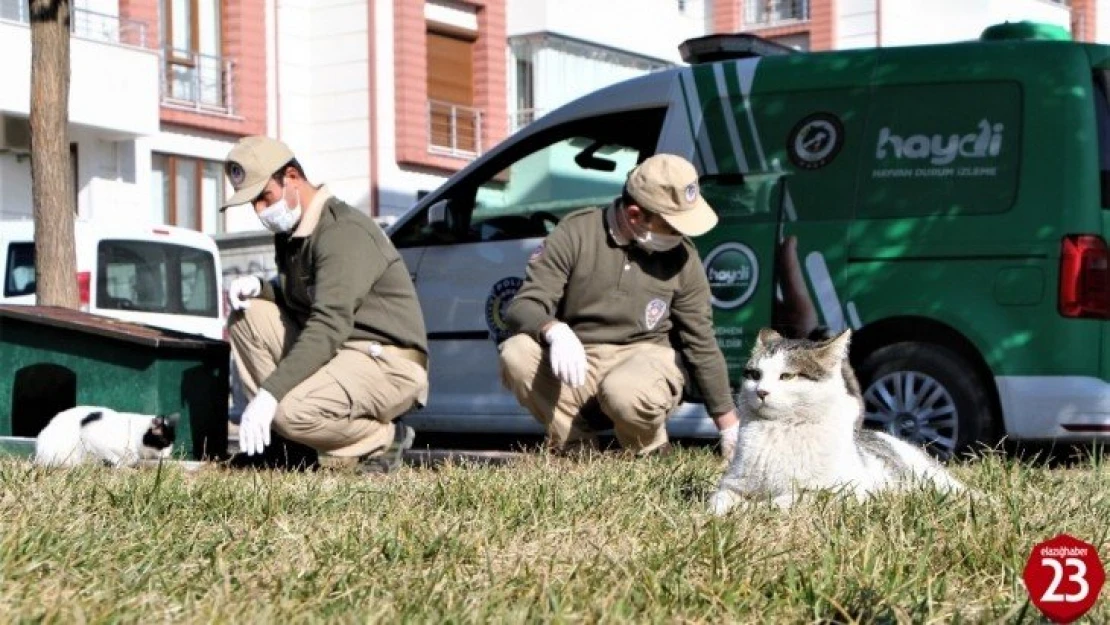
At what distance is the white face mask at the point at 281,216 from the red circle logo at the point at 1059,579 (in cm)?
513

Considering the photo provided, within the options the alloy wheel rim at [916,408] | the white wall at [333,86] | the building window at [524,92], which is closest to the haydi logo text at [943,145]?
the alloy wheel rim at [916,408]

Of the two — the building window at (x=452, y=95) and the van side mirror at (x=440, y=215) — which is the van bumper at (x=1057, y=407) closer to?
the van side mirror at (x=440, y=215)

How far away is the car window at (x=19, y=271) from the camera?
782 inches

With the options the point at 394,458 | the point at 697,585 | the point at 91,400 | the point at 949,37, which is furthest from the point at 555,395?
the point at 949,37

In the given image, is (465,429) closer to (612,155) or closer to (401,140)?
(612,155)

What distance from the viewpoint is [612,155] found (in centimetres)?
1105

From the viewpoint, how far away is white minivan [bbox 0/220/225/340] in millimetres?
19984

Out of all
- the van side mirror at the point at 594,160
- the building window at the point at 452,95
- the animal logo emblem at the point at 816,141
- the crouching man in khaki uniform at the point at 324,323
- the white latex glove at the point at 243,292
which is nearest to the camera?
the crouching man in khaki uniform at the point at 324,323

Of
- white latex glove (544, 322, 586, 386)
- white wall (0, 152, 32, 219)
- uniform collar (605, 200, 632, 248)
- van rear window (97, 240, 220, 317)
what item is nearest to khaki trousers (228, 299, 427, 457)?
white latex glove (544, 322, 586, 386)

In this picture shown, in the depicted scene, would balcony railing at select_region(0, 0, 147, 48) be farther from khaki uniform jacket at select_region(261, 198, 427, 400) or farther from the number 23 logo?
the number 23 logo

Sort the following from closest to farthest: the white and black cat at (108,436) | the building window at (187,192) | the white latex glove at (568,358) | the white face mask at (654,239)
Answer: the white latex glove at (568,358)
the white face mask at (654,239)
the white and black cat at (108,436)
the building window at (187,192)

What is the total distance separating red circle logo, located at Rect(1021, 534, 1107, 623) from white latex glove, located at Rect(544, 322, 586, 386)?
4068 mm

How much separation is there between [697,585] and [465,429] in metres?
7.05

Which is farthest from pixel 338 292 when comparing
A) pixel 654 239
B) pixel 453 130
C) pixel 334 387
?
pixel 453 130
